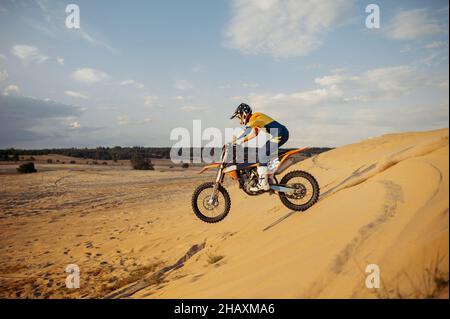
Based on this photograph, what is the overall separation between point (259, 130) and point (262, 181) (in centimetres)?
118

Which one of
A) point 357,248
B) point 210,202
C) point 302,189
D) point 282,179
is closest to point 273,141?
point 282,179

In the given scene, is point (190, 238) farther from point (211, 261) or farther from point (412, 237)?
point (412, 237)

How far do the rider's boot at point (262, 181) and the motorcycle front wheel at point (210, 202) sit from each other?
0.93m

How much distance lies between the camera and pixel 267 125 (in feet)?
22.1

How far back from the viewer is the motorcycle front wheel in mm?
7324

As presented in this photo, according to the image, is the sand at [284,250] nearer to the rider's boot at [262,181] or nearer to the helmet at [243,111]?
the rider's boot at [262,181]

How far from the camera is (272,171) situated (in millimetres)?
6836

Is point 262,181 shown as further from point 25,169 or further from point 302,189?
point 25,169

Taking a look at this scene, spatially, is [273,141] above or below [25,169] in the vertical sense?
above

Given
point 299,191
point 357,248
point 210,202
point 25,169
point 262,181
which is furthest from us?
point 25,169

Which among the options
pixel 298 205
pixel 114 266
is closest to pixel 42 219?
pixel 114 266

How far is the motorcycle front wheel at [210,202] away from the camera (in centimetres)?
732

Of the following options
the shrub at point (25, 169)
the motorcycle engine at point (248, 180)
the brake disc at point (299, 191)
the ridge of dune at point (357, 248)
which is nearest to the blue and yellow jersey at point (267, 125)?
the motorcycle engine at point (248, 180)
